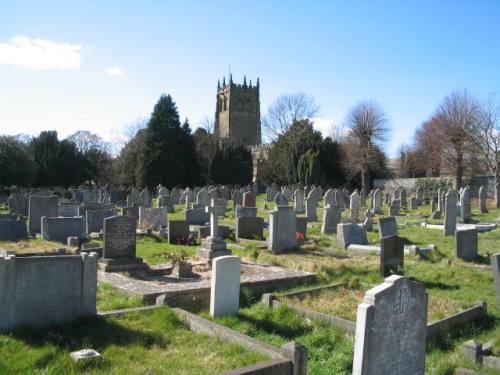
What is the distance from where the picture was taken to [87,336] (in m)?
6.33

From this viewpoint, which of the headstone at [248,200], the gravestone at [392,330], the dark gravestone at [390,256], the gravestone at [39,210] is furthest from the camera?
the headstone at [248,200]

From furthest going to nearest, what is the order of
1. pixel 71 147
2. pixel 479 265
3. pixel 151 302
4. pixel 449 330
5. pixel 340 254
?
pixel 71 147, pixel 340 254, pixel 479 265, pixel 151 302, pixel 449 330

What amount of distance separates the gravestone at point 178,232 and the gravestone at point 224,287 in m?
8.29

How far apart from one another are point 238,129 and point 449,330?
92620 mm

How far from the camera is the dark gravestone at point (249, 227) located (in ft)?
56.3

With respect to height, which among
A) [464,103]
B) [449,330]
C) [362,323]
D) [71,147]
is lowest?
[449,330]

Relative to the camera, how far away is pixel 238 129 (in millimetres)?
98812

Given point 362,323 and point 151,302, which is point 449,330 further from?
point 151,302

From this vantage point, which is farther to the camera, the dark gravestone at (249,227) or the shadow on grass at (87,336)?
the dark gravestone at (249,227)

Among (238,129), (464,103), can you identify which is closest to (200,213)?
(464,103)

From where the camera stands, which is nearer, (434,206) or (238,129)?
(434,206)

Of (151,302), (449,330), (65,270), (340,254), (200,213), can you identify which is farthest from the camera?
(200,213)

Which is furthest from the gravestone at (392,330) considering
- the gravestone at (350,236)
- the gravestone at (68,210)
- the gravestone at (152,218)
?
the gravestone at (68,210)

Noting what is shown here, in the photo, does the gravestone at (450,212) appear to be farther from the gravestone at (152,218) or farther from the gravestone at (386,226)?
the gravestone at (152,218)
